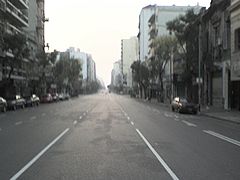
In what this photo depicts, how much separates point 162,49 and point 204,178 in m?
68.9

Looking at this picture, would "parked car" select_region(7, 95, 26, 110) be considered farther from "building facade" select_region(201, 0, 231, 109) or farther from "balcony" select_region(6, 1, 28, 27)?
"building facade" select_region(201, 0, 231, 109)

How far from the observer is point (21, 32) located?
3420 inches

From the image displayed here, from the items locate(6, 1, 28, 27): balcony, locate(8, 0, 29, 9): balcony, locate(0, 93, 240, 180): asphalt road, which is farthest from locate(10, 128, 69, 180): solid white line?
locate(8, 0, 29, 9): balcony

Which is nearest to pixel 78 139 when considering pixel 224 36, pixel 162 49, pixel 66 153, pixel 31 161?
pixel 66 153

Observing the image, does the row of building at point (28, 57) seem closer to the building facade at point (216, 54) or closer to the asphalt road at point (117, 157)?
the building facade at point (216, 54)

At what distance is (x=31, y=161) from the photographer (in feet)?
42.0

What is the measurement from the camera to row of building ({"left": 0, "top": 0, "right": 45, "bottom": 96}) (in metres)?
69.2

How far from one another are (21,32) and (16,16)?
6.31m

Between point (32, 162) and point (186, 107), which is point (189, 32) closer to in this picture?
point (186, 107)

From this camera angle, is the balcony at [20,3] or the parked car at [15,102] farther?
the balcony at [20,3]

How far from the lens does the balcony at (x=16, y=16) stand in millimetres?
76994

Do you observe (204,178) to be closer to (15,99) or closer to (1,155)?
(1,155)

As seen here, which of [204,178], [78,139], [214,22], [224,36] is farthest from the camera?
[214,22]

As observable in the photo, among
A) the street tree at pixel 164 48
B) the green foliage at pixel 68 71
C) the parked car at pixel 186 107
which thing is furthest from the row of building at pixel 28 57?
the parked car at pixel 186 107
